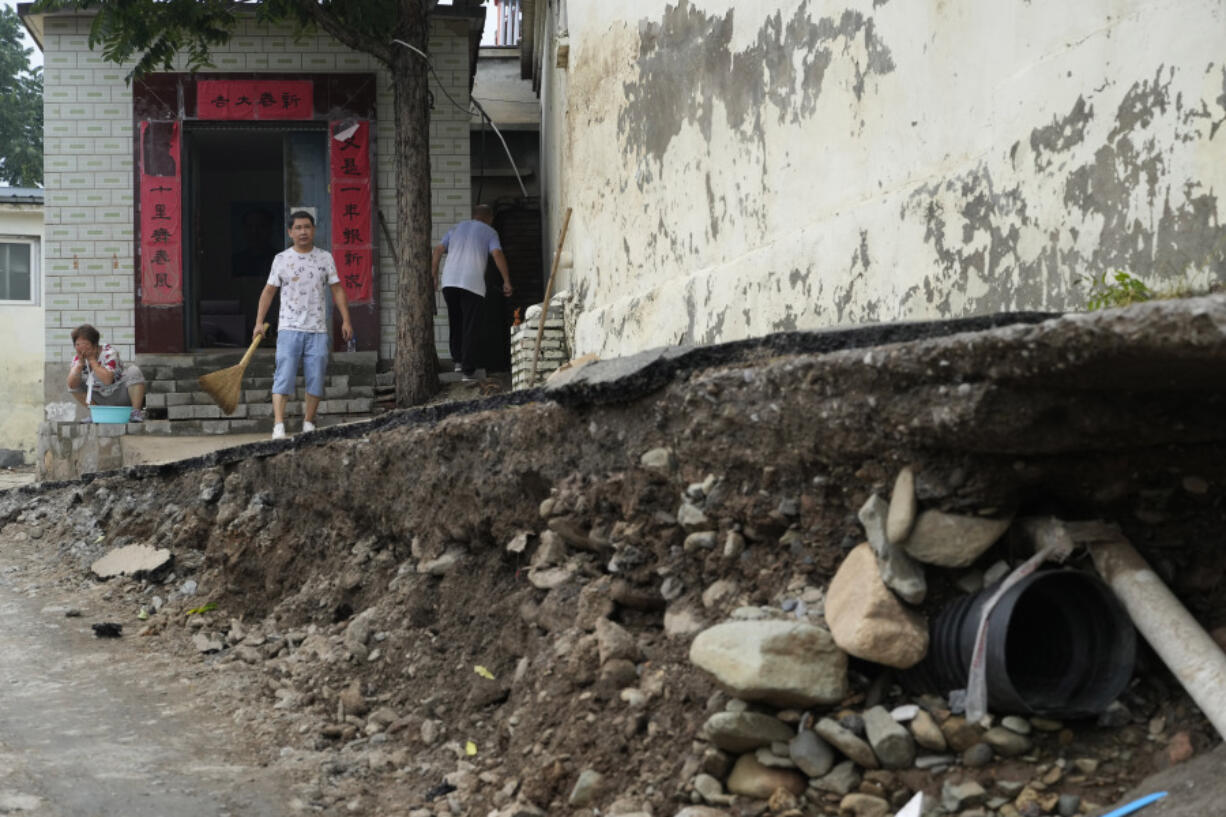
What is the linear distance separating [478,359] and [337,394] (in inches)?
53.7

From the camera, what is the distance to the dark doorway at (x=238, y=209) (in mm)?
11953

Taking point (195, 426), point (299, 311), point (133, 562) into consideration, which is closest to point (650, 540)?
point (133, 562)

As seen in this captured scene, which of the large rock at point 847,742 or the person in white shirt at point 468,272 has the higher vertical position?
the person in white shirt at point 468,272

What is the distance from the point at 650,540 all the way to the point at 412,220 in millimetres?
7009

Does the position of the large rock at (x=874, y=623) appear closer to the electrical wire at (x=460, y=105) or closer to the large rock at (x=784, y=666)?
the large rock at (x=784, y=666)

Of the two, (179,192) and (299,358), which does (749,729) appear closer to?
(299,358)

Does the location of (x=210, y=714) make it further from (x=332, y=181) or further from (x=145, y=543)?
(x=332, y=181)

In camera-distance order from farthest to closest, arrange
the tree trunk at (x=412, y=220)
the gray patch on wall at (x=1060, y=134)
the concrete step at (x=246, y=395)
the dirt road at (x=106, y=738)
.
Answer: the concrete step at (x=246, y=395)
the tree trunk at (x=412, y=220)
the dirt road at (x=106, y=738)
the gray patch on wall at (x=1060, y=134)

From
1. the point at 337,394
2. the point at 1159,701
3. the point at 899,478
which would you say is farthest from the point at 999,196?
the point at 337,394

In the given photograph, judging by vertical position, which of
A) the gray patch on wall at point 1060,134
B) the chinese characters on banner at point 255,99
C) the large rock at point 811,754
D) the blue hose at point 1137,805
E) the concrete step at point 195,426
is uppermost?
the chinese characters on banner at point 255,99

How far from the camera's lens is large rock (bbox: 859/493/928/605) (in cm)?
256

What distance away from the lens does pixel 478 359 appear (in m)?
10.6

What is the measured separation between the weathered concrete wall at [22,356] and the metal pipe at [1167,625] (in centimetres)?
1691

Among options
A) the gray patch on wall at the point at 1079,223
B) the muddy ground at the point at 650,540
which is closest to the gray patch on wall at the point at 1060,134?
the gray patch on wall at the point at 1079,223
